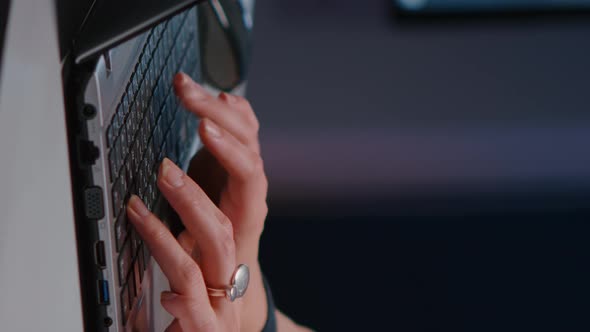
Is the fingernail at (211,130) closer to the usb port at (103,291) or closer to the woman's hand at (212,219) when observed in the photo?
the woman's hand at (212,219)

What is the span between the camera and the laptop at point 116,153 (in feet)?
0.96

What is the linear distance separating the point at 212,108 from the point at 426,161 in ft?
5.19

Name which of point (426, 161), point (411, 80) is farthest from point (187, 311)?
point (411, 80)

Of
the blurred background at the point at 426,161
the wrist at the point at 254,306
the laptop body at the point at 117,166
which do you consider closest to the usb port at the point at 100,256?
the laptop body at the point at 117,166

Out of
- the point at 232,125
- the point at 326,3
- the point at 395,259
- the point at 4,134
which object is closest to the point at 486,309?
the point at 395,259

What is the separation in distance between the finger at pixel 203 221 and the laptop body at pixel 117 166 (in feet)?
0.06

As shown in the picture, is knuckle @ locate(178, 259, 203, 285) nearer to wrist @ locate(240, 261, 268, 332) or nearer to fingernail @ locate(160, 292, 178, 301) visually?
fingernail @ locate(160, 292, 178, 301)

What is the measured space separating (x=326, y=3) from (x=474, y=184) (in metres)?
0.62

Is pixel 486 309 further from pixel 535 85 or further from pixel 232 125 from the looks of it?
pixel 232 125

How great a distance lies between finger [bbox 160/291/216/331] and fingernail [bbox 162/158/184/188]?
60 mm

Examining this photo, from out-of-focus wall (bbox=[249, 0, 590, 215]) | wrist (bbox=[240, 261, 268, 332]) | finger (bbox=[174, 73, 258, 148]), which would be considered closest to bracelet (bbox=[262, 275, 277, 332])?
wrist (bbox=[240, 261, 268, 332])

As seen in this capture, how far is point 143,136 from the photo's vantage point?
0.38m

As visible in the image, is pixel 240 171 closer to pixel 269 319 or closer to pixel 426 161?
pixel 269 319

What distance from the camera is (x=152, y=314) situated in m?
0.43
